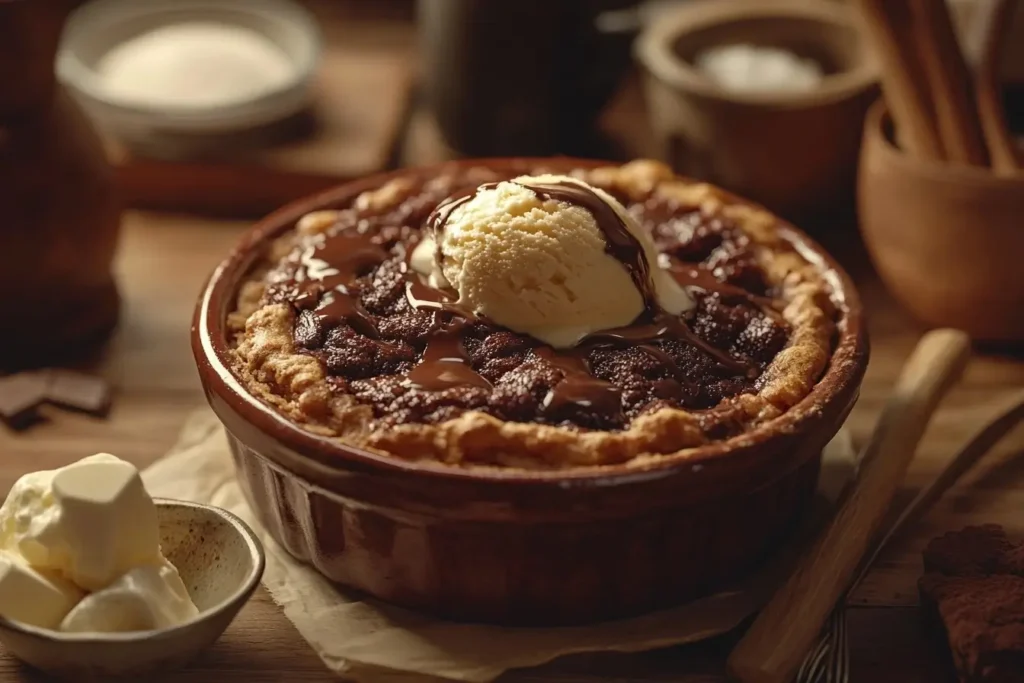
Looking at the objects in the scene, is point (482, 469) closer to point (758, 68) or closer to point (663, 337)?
point (663, 337)

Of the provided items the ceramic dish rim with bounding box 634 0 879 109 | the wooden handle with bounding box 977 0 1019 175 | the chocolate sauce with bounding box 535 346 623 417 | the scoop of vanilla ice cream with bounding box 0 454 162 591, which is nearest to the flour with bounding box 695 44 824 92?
the ceramic dish rim with bounding box 634 0 879 109

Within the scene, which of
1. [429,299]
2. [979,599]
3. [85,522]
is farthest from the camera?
[429,299]

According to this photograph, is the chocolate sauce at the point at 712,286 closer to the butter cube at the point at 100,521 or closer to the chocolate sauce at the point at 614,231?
the chocolate sauce at the point at 614,231

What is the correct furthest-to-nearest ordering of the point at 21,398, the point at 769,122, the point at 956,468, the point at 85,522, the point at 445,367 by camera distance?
the point at 769,122
the point at 21,398
the point at 956,468
the point at 445,367
the point at 85,522

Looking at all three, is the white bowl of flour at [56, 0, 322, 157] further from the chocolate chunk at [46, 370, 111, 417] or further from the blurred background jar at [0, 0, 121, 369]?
the chocolate chunk at [46, 370, 111, 417]

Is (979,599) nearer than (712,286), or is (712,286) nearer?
(979,599)

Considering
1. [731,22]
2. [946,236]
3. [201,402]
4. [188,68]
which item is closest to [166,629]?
[201,402]
